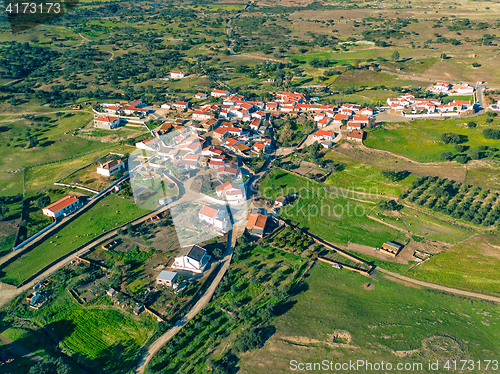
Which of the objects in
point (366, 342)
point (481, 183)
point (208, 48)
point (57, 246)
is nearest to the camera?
point (366, 342)

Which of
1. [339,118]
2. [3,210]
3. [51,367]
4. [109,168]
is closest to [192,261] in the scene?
[51,367]

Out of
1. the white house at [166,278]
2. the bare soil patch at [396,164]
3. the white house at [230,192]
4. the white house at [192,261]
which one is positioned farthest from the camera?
the bare soil patch at [396,164]

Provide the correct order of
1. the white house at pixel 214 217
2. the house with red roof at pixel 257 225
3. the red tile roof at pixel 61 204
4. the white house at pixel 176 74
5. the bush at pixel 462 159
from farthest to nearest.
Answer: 1. the white house at pixel 176 74
2. the bush at pixel 462 159
3. the red tile roof at pixel 61 204
4. the white house at pixel 214 217
5. the house with red roof at pixel 257 225

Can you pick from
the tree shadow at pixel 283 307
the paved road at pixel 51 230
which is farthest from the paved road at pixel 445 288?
the paved road at pixel 51 230

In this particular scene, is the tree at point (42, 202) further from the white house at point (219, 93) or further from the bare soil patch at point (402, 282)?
the white house at point (219, 93)

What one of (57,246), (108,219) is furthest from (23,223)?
(108,219)

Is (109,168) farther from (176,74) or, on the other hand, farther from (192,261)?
(176,74)

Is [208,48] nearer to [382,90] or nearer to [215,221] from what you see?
[382,90]
